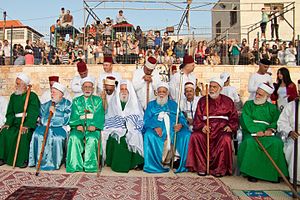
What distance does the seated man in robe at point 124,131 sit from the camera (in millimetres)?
5793

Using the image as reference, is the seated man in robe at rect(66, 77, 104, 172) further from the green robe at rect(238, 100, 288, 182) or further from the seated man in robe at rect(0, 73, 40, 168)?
the green robe at rect(238, 100, 288, 182)

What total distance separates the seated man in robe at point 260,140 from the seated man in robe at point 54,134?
9.80ft

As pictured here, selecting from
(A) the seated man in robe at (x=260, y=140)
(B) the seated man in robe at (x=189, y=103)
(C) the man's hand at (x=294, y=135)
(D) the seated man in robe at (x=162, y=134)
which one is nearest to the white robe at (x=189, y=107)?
(B) the seated man in robe at (x=189, y=103)

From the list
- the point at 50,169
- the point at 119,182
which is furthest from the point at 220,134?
the point at 50,169

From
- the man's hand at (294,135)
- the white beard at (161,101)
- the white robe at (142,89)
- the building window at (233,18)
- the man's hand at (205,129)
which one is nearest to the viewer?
the man's hand at (294,135)

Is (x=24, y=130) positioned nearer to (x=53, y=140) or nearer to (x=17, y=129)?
(x=17, y=129)

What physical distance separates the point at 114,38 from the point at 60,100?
8043 millimetres

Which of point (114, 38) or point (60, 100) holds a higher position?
point (114, 38)

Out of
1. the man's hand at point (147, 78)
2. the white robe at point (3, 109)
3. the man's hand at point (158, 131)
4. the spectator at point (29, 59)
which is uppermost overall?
the spectator at point (29, 59)

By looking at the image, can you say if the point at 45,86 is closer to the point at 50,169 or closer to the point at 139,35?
the point at 139,35

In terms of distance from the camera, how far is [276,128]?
5555mm

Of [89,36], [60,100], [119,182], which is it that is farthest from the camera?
[89,36]

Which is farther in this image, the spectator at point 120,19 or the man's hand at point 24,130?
the spectator at point 120,19

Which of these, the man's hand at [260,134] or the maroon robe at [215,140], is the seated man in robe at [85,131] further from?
the man's hand at [260,134]
